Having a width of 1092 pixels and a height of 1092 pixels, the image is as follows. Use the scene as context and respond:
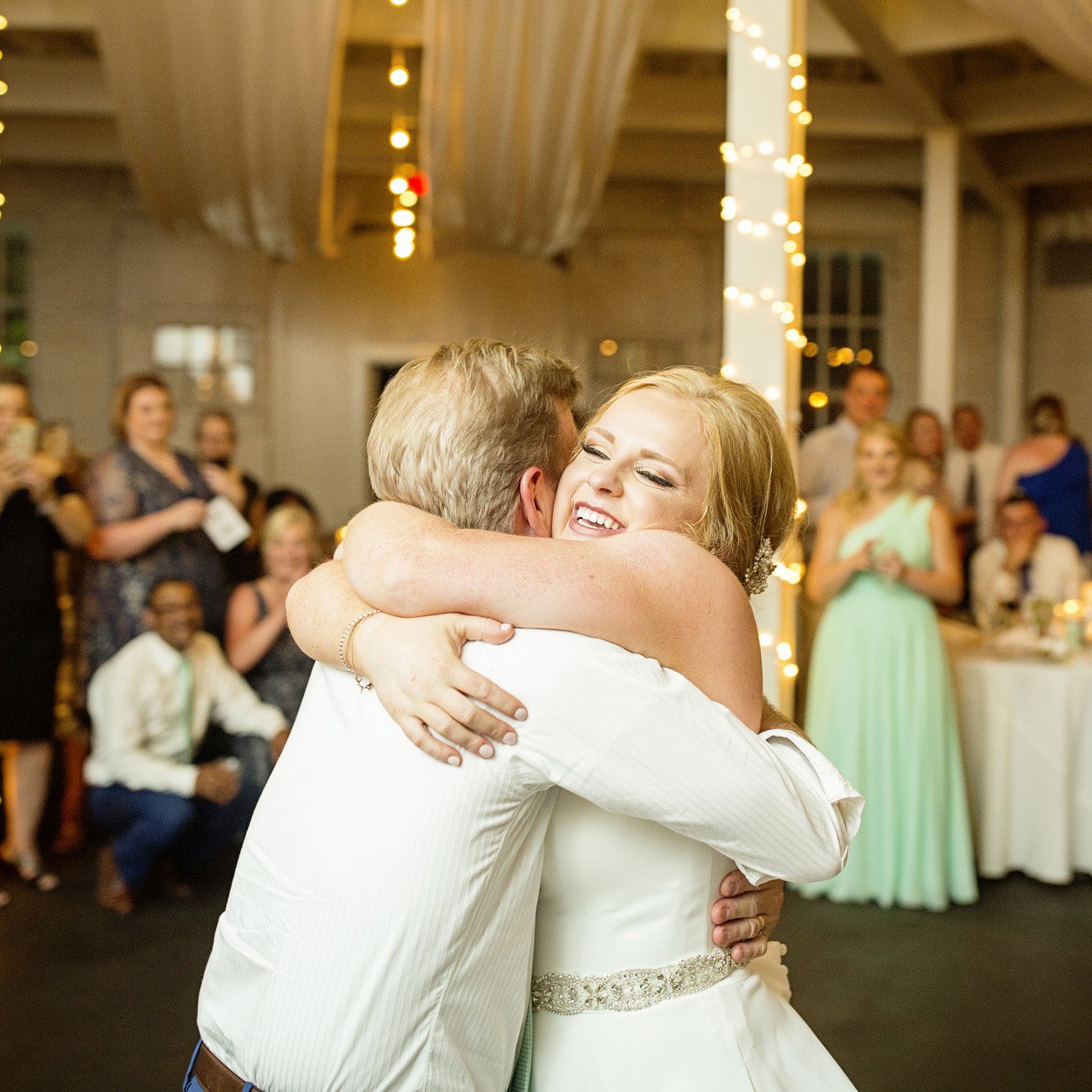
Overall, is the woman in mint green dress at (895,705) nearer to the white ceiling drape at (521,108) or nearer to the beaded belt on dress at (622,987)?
the white ceiling drape at (521,108)

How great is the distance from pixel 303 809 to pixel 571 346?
27.9 ft

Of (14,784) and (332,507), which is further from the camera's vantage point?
(332,507)

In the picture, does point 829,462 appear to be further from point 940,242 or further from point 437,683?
point 437,683

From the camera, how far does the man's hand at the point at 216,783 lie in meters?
3.86

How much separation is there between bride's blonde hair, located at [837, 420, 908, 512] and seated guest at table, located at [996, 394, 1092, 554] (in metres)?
2.86

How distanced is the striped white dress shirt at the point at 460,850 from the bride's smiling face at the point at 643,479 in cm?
21

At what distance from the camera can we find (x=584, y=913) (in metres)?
1.16

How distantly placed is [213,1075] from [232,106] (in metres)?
4.83

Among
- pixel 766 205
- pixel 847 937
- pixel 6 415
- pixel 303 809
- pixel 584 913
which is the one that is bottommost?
pixel 847 937

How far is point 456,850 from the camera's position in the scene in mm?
1021

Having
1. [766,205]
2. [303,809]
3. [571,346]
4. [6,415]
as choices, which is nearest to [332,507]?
[571,346]

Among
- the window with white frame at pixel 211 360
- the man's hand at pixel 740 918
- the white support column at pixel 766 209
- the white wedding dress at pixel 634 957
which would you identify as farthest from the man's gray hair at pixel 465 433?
the window with white frame at pixel 211 360

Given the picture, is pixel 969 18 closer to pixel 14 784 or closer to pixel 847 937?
pixel 847 937

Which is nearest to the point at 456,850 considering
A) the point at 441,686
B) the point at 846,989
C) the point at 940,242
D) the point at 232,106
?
the point at 441,686
